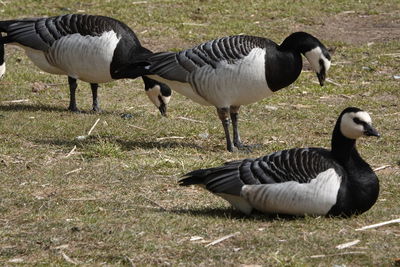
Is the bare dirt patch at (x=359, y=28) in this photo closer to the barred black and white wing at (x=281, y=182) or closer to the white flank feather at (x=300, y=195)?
the barred black and white wing at (x=281, y=182)

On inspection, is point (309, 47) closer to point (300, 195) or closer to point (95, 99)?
point (300, 195)

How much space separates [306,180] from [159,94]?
17.0 ft

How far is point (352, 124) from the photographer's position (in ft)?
23.2

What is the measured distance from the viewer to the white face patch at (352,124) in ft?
23.1

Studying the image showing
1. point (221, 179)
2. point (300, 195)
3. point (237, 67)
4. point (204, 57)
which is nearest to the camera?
point (300, 195)

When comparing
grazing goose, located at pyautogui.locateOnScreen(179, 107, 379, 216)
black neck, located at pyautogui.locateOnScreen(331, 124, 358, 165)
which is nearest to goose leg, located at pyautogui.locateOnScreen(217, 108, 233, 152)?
grazing goose, located at pyautogui.locateOnScreen(179, 107, 379, 216)

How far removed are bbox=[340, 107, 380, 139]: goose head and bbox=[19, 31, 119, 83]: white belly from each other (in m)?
4.90

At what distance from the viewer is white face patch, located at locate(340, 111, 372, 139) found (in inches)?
277

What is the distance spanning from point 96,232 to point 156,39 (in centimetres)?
918

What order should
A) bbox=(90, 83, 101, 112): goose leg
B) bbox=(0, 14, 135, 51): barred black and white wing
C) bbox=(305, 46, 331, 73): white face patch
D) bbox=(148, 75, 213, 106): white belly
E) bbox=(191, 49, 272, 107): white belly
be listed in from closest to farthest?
bbox=(191, 49, 272, 107): white belly, bbox=(305, 46, 331, 73): white face patch, bbox=(148, 75, 213, 106): white belly, bbox=(0, 14, 135, 51): barred black and white wing, bbox=(90, 83, 101, 112): goose leg

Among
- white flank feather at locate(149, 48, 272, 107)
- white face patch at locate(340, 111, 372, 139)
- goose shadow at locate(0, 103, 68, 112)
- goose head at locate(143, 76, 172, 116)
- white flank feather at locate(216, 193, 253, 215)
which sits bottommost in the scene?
goose shadow at locate(0, 103, 68, 112)

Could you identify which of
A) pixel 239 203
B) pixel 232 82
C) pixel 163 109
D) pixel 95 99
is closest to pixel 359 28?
pixel 163 109

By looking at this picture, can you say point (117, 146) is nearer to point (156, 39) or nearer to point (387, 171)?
point (387, 171)

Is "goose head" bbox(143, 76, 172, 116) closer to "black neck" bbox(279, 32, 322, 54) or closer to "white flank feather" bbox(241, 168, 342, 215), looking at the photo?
"black neck" bbox(279, 32, 322, 54)
